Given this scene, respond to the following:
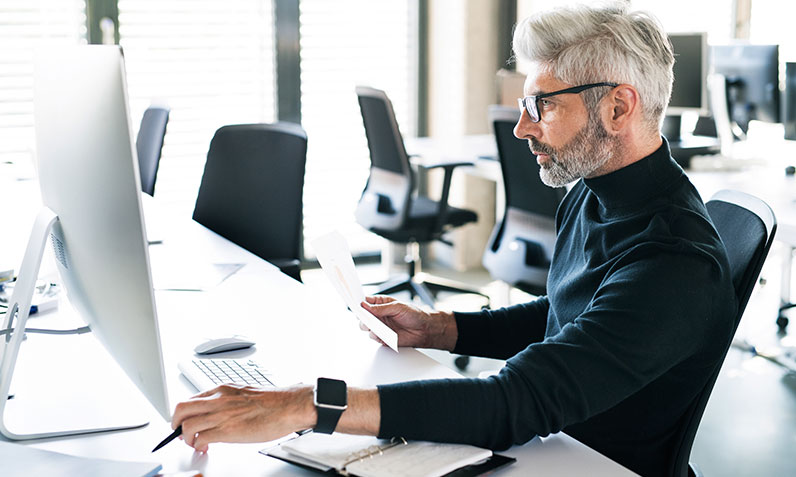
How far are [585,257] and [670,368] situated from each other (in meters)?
0.26

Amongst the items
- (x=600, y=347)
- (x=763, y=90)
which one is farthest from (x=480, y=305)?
(x=600, y=347)

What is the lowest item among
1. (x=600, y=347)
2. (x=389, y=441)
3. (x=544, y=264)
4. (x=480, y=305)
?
(x=480, y=305)

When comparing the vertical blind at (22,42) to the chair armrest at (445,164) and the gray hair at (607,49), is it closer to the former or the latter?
the chair armrest at (445,164)

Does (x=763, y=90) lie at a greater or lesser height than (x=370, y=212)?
greater

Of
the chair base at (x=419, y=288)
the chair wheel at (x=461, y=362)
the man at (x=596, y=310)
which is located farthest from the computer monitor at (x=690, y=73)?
the man at (x=596, y=310)

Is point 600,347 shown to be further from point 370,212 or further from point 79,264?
point 370,212

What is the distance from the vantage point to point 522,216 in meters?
3.24

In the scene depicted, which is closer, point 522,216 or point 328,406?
point 328,406

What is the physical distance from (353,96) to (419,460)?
3900 millimetres

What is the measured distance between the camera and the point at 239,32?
4.50 meters

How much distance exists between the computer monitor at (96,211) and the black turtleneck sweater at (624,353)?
1.11 ft

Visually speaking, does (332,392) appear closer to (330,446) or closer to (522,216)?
(330,446)

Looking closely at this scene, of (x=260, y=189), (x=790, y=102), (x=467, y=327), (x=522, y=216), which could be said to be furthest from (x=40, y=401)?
(x=790, y=102)

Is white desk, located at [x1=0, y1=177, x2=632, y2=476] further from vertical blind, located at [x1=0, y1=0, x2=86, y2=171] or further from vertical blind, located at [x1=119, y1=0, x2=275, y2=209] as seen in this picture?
vertical blind, located at [x1=119, y1=0, x2=275, y2=209]
